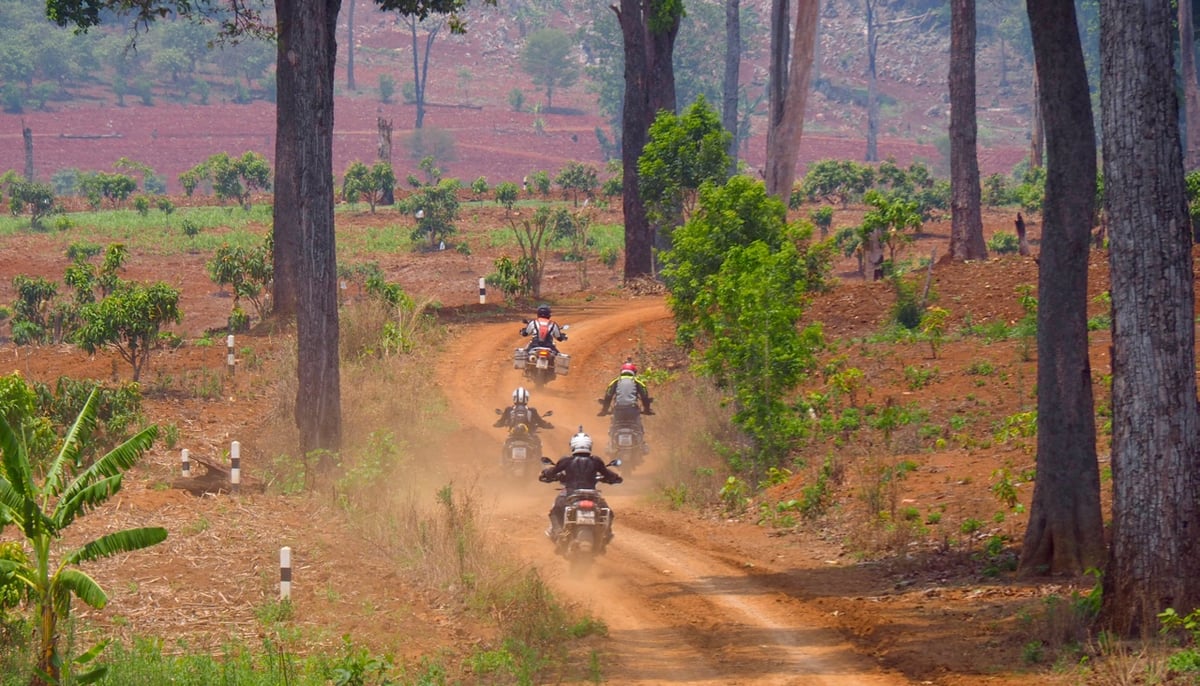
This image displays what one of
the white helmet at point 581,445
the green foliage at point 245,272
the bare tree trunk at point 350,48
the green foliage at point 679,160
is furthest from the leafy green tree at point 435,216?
the bare tree trunk at point 350,48

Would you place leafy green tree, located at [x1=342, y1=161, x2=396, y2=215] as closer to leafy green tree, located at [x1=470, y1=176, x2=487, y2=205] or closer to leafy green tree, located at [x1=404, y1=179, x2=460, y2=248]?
leafy green tree, located at [x1=470, y1=176, x2=487, y2=205]

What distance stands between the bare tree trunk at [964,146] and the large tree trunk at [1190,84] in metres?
17.8

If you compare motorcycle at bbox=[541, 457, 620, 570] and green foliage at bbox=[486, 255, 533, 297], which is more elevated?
green foliage at bbox=[486, 255, 533, 297]

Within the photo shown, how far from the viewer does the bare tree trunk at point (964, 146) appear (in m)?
33.4

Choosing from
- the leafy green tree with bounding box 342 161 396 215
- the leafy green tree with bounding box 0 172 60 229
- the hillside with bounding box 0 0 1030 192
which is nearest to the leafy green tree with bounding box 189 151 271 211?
the leafy green tree with bounding box 342 161 396 215

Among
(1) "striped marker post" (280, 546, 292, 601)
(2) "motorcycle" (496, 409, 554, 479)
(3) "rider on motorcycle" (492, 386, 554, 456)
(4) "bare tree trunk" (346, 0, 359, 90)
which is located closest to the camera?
(1) "striped marker post" (280, 546, 292, 601)

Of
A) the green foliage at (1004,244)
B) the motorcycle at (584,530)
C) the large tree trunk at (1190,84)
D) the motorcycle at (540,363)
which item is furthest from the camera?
the large tree trunk at (1190,84)

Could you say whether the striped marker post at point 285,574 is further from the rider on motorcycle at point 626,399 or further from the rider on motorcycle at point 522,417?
the rider on motorcycle at point 626,399

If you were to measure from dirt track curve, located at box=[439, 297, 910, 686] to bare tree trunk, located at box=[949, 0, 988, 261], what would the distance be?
12452 millimetres

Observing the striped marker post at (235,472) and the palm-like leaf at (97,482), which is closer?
the palm-like leaf at (97,482)

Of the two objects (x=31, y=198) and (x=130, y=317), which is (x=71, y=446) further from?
(x=31, y=198)

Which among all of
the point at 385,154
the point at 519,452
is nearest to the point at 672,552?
the point at 519,452

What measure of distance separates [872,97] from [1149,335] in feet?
363

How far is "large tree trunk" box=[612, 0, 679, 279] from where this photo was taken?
37406 mm
